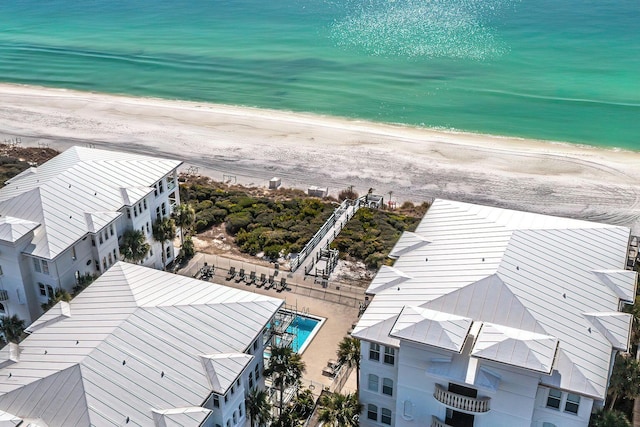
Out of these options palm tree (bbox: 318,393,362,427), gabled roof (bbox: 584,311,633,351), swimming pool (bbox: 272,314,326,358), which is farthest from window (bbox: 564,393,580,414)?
swimming pool (bbox: 272,314,326,358)

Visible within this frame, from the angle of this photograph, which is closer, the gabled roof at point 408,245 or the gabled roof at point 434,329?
the gabled roof at point 434,329

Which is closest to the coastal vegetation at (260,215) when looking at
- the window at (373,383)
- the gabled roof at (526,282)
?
the gabled roof at (526,282)

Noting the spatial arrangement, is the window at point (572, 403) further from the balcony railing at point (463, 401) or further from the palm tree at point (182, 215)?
the palm tree at point (182, 215)

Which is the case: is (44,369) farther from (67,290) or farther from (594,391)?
(594,391)

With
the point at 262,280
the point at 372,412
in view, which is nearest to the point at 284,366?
the point at 372,412

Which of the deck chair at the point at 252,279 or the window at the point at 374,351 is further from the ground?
the window at the point at 374,351

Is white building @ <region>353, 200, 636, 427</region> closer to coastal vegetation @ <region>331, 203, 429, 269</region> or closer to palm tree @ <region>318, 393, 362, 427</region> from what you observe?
palm tree @ <region>318, 393, 362, 427</region>
